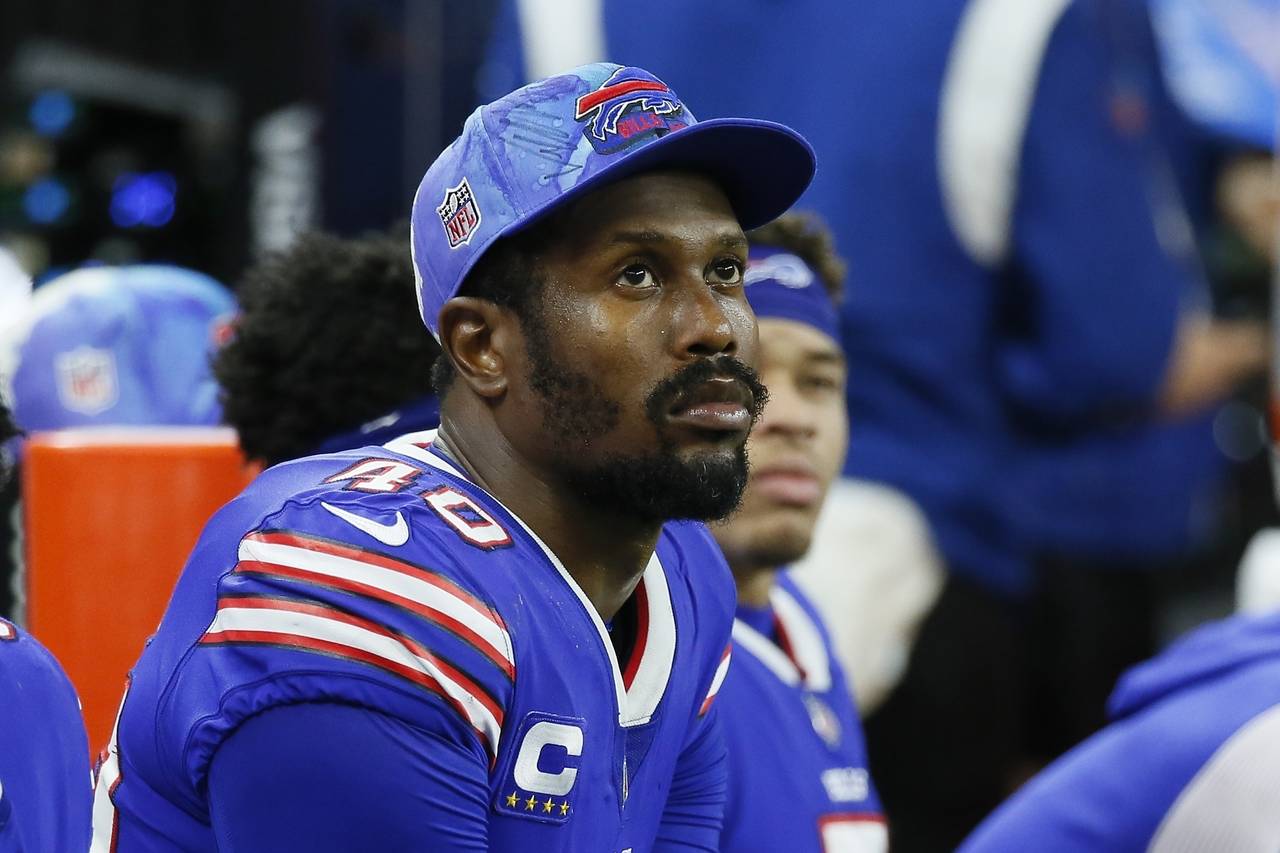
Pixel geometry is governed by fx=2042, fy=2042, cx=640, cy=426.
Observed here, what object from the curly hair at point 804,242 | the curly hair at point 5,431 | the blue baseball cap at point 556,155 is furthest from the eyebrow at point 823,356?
the curly hair at point 5,431

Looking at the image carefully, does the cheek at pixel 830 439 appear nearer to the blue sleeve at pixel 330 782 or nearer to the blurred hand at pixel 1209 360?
the blue sleeve at pixel 330 782

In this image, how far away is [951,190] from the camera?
4.66 meters

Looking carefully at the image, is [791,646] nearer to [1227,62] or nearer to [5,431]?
[5,431]

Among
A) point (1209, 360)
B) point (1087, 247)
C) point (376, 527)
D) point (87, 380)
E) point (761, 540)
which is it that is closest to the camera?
point (376, 527)

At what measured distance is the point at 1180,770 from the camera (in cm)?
297

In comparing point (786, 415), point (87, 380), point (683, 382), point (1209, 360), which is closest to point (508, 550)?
point (683, 382)

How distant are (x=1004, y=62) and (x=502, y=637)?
301 cm

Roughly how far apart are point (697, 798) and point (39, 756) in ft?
2.75

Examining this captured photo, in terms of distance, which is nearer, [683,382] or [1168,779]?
[683,382]

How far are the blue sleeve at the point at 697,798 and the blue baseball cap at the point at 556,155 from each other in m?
0.63

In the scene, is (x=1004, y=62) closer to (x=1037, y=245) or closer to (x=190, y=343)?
(x=1037, y=245)

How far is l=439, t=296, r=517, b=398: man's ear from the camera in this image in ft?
7.07

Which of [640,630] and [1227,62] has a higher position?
[1227,62]

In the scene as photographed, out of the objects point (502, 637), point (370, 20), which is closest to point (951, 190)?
point (370, 20)
